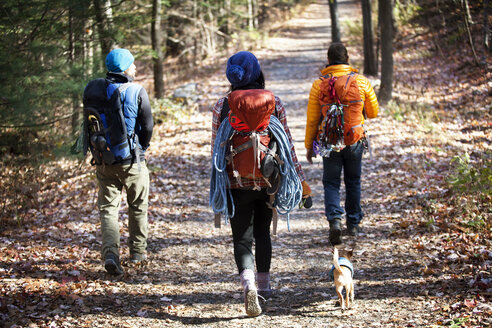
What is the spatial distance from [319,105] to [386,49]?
9.47m

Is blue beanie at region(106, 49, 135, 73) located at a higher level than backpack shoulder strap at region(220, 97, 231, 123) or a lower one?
higher

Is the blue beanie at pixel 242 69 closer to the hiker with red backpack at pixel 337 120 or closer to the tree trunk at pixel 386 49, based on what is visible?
the hiker with red backpack at pixel 337 120

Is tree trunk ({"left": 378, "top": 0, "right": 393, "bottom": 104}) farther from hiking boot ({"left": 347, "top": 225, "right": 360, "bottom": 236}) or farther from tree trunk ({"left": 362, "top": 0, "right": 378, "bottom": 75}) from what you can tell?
hiking boot ({"left": 347, "top": 225, "right": 360, "bottom": 236})

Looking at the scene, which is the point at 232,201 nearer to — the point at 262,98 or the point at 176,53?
the point at 262,98

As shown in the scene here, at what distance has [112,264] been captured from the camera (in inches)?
201

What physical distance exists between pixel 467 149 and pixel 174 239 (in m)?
6.62

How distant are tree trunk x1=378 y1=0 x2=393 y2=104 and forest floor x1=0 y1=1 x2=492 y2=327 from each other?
4.08 metres

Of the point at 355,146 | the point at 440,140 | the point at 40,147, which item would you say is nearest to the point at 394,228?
the point at 355,146

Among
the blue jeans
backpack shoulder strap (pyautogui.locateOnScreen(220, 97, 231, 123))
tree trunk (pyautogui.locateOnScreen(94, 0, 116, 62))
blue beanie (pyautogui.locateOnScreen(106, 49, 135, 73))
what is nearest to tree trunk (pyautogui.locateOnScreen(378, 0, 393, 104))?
tree trunk (pyautogui.locateOnScreen(94, 0, 116, 62))

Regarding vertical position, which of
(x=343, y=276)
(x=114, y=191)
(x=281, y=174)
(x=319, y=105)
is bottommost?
(x=343, y=276)

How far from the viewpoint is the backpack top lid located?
156 inches

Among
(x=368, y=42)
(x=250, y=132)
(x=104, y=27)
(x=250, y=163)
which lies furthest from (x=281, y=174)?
(x=368, y=42)

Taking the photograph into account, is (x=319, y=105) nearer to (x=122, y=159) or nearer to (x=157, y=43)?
(x=122, y=159)

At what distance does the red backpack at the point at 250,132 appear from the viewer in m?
3.99
